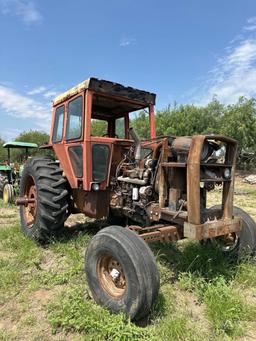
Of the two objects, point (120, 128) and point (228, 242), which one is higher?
point (120, 128)

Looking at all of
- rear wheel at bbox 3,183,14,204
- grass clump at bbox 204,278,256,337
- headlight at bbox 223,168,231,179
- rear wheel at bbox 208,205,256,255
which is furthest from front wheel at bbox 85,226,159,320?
rear wheel at bbox 3,183,14,204

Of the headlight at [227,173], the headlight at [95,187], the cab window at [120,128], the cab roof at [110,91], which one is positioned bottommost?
the headlight at [95,187]

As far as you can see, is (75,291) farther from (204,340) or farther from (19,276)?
(204,340)

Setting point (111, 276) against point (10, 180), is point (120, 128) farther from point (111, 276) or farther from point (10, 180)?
point (10, 180)

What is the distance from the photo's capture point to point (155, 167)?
166 inches

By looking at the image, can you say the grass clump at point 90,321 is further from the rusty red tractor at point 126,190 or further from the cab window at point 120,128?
the cab window at point 120,128

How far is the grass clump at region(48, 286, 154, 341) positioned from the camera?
2.89 meters

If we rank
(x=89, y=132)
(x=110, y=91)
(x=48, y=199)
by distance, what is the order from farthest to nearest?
(x=48, y=199), (x=110, y=91), (x=89, y=132)

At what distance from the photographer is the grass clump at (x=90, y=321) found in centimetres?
289

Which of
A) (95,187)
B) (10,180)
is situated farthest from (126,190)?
(10,180)

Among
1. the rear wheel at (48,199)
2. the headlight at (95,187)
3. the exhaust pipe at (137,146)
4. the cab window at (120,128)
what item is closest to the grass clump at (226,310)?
the exhaust pipe at (137,146)

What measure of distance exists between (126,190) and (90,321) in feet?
6.83

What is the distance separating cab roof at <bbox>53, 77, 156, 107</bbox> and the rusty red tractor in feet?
0.05

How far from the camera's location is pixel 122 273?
342 centimetres
